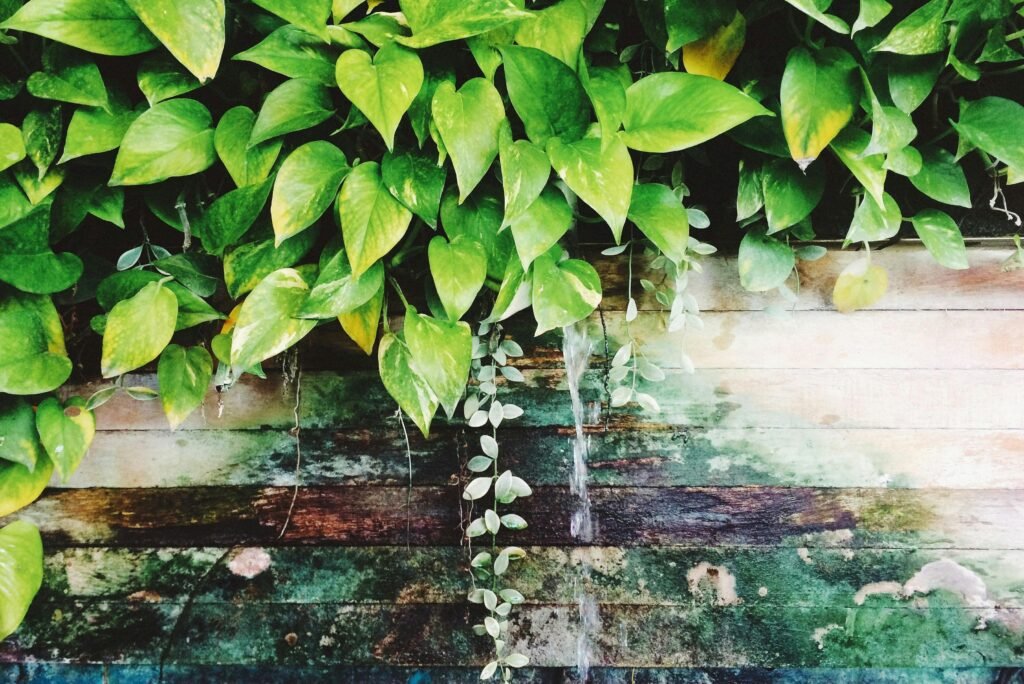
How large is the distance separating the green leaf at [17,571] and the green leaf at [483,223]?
2.69 feet

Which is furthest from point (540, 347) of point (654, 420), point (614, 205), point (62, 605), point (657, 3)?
point (62, 605)

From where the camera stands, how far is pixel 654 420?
1.04 metres

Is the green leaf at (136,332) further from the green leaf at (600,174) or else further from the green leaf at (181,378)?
A: the green leaf at (600,174)

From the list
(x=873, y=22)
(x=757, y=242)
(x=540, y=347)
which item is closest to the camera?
(x=873, y=22)

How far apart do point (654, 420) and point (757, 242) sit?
0.33 m

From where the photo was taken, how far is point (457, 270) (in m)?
0.79

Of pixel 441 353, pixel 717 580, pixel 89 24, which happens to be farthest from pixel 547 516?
pixel 89 24

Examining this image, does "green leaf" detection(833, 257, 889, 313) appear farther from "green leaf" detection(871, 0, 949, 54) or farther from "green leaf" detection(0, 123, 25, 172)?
"green leaf" detection(0, 123, 25, 172)

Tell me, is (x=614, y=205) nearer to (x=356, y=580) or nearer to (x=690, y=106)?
(x=690, y=106)

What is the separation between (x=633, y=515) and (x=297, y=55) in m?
0.86

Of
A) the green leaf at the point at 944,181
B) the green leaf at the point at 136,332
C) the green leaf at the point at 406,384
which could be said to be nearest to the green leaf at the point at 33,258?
the green leaf at the point at 136,332

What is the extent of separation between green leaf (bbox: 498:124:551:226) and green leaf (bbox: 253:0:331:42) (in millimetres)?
253

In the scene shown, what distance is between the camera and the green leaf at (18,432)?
2.99ft

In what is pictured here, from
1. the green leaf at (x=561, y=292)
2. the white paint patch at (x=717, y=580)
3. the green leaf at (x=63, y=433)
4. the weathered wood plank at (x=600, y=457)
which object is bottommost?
the white paint patch at (x=717, y=580)
